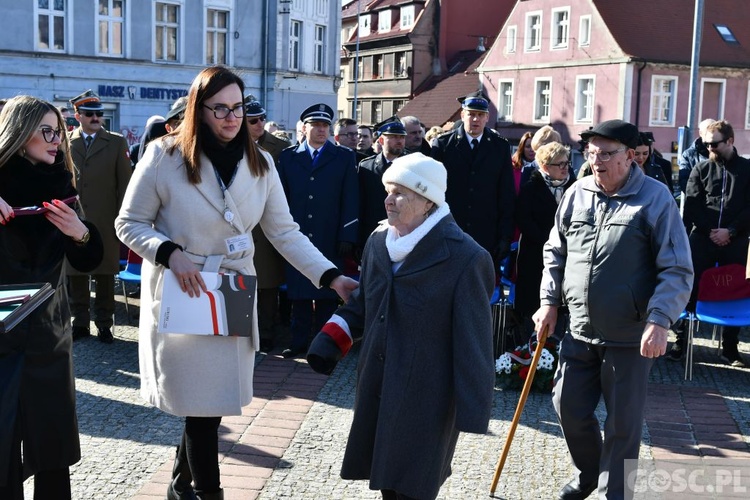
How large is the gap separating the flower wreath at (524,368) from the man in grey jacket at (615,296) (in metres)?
2.28

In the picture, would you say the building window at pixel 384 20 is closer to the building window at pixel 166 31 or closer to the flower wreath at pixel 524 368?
the building window at pixel 166 31

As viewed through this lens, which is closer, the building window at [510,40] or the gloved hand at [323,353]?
the gloved hand at [323,353]

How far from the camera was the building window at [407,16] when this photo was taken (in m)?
55.7

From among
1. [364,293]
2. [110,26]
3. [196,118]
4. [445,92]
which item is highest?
[110,26]

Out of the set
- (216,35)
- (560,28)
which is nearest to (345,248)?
(216,35)

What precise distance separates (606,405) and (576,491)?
1.63 feet

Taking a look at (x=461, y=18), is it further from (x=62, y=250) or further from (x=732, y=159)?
(x=62, y=250)

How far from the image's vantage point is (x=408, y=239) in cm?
404

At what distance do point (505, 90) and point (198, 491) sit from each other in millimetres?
45230

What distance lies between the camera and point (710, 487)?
5441 millimetres

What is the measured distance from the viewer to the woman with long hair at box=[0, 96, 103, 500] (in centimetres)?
396

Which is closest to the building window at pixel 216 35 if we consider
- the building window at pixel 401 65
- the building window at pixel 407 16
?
the building window at pixel 401 65

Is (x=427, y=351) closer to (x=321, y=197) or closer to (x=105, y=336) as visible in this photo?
(x=321, y=197)

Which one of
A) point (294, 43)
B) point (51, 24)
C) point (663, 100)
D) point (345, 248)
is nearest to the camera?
point (345, 248)
